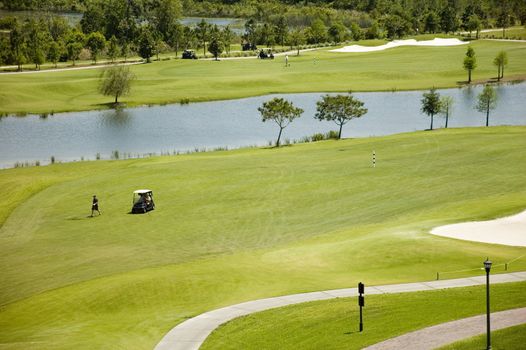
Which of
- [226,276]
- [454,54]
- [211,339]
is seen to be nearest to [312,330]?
[211,339]

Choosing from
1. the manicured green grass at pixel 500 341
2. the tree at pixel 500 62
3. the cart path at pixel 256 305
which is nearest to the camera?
the manicured green grass at pixel 500 341

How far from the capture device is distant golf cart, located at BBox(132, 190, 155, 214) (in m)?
55.6

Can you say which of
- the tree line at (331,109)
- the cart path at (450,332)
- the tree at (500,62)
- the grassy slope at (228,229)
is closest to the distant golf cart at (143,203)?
the grassy slope at (228,229)

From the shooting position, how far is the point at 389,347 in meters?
26.9

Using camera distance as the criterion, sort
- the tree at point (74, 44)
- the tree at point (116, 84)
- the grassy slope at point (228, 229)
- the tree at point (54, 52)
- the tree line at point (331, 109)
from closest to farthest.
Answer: the grassy slope at point (228, 229), the tree line at point (331, 109), the tree at point (116, 84), the tree at point (54, 52), the tree at point (74, 44)

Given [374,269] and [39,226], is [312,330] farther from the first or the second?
[39,226]

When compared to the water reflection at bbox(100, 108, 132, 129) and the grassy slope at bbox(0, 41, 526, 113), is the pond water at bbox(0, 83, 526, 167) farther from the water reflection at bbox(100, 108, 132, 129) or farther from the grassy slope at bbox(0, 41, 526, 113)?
the grassy slope at bbox(0, 41, 526, 113)

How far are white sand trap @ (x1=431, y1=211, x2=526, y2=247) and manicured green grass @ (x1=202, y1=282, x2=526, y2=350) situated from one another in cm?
957

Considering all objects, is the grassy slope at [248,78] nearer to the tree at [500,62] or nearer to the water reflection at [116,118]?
the tree at [500,62]

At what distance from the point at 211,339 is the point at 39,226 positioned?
26958mm

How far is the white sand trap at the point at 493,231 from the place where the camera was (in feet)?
140

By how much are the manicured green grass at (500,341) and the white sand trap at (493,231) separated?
1530 cm

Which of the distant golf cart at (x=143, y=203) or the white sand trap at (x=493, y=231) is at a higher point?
the white sand trap at (x=493, y=231)

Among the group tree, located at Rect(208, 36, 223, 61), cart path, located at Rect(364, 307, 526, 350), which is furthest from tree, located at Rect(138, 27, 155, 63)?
cart path, located at Rect(364, 307, 526, 350)
